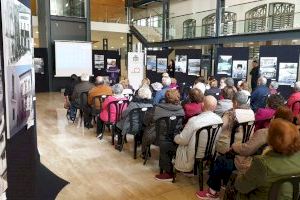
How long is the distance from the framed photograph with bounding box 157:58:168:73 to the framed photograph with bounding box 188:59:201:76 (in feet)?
4.04

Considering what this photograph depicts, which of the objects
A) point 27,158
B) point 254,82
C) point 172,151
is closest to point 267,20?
point 254,82

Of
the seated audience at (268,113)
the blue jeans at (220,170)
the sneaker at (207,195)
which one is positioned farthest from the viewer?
the seated audience at (268,113)

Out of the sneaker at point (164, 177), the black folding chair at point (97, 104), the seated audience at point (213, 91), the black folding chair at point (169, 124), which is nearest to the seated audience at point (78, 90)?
the black folding chair at point (97, 104)

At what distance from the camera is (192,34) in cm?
1336

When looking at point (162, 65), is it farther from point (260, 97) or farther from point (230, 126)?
point (230, 126)

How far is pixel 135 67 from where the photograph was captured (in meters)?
10.4

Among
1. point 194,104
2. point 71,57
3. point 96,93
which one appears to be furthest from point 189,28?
point 194,104

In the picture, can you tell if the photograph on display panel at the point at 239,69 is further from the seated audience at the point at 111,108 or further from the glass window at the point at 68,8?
the glass window at the point at 68,8

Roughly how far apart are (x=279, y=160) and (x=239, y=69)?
25.8 ft

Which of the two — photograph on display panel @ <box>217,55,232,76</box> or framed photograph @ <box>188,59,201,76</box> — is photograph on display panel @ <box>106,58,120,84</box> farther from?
photograph on display panel @ <box>217,55,232,76</box>

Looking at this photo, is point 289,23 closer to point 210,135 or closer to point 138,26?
point 210,135

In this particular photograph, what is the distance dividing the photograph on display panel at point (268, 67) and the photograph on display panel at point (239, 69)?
604mm

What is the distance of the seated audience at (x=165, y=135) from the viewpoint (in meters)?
3.59

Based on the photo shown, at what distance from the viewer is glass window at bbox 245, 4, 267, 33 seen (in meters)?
10.3
